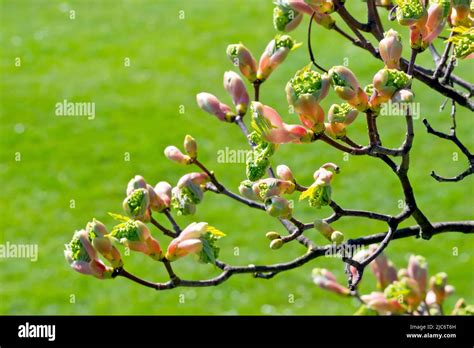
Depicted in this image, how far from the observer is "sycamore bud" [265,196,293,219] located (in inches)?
64.7

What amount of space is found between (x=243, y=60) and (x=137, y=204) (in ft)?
1.44

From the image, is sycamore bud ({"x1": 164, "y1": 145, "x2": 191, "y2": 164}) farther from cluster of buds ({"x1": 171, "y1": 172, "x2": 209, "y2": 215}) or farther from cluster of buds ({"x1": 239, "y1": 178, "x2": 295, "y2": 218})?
cluster of buds ({"x1": 239, "y1": 178, "x2": 295, "y2": 218})

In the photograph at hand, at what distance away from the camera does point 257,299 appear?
6562 mm

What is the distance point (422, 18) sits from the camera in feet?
5.11

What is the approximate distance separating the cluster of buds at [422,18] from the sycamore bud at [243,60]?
0.50 metres

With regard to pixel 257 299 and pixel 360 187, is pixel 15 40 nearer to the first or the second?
pixel 360 187

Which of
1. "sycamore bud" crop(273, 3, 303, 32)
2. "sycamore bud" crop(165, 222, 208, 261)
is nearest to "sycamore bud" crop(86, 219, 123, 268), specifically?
"sycamore bud" crop(165, 222, 208, 261)

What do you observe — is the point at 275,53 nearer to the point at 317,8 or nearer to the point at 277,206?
the point at 317,8

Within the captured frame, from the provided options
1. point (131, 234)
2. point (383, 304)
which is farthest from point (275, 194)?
point (383, 304)

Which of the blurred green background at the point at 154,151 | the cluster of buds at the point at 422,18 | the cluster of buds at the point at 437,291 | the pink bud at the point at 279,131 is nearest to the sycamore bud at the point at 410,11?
the cluster of buds at the point at 422,18

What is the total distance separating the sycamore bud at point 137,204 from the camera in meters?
1.79
